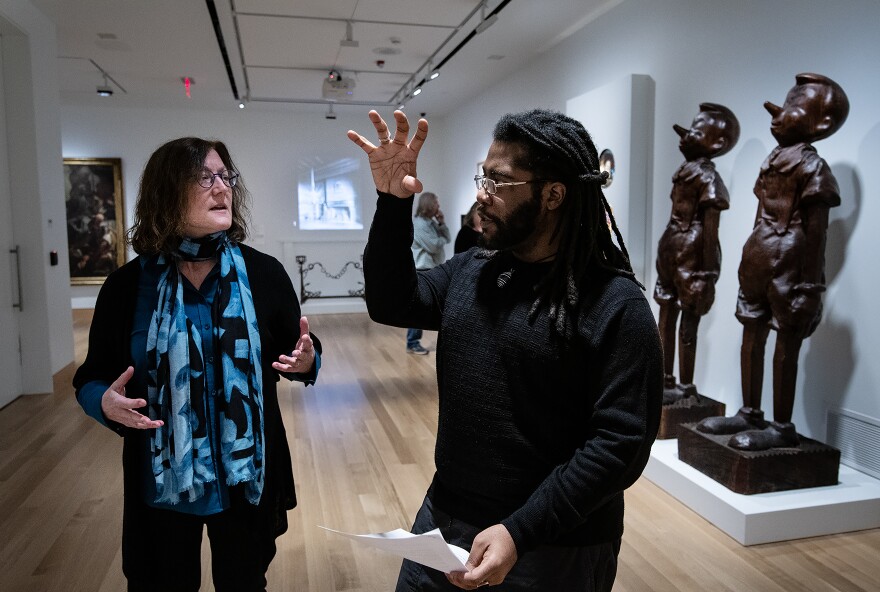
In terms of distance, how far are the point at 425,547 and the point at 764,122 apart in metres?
3.81

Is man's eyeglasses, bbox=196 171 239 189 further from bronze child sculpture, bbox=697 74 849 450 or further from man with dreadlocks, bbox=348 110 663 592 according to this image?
bronze child sculpture, bbox=697 74 849 450

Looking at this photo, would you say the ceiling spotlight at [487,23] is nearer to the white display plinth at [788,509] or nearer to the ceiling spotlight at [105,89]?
the white display plinth at [788,509]

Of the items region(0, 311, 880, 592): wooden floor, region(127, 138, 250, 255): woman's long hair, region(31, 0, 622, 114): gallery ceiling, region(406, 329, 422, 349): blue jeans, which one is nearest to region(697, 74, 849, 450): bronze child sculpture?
region(0, 311, 880, 592): wooden floor

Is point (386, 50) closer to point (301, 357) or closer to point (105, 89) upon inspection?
point (105, 89)

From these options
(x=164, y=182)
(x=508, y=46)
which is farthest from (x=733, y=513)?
(x=508, y=46)

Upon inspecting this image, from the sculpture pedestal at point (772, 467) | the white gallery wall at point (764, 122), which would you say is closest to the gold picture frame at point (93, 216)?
the white gallery wall at point (764, 122)

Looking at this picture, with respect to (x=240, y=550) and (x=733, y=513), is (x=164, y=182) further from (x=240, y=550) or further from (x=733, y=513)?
(x=733, y=513)

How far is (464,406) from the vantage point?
1.35 meters

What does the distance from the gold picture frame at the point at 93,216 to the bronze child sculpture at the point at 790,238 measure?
9654mm

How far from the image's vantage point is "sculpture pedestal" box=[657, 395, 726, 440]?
3.99 metres

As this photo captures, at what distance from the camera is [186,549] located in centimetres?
170

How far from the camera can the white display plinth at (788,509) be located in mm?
2959

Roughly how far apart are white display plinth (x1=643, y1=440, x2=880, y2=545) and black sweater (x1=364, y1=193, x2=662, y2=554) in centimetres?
199

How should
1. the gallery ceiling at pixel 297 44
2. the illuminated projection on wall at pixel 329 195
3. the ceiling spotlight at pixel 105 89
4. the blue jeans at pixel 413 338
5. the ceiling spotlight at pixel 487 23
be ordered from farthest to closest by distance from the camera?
the illuminated projection on wall at pixel 329 195
the ceiling spotlight at pixel 105 89
the blue jeans at pixel 413 338
the gallery ceiling at pixel 297 44
the ceiling spotlight at pixel 487 23
